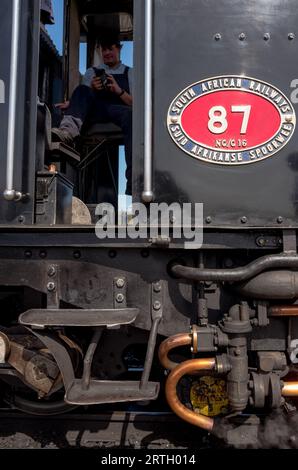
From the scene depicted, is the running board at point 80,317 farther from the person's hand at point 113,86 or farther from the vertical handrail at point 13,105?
the person's hand at point 113,86

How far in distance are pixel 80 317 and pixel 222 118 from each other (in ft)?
4.23

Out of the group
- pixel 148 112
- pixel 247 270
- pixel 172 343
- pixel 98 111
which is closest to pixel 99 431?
pixel 172 343

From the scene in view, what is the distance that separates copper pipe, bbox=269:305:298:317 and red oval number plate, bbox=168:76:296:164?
0.80 m

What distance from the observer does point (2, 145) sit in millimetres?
2189

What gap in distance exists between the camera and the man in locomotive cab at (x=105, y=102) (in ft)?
9.62

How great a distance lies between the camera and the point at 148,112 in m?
2.09

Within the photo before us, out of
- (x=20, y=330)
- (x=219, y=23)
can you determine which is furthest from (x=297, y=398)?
(x=219, y=23)

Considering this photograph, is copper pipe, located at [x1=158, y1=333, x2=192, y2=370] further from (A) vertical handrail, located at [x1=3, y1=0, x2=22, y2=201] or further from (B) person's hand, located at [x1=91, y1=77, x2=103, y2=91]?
(B) person's hand, located at [x1=91, y1=77, x2=103, y2=91]

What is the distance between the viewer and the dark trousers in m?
2.98

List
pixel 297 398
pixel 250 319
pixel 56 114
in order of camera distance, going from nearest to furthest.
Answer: pixel 250 319 < pixel 297 398 < pixel 56 114

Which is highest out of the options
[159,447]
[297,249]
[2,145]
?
[2,145]

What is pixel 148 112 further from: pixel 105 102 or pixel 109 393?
pixel 109 393

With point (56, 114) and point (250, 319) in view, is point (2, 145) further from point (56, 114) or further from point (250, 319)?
point (250, 319)

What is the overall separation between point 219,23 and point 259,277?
1403 mm
